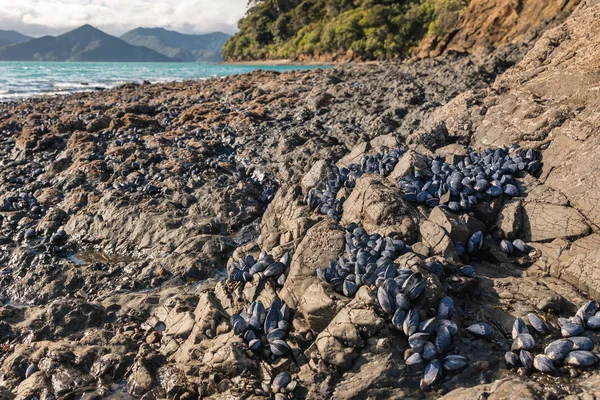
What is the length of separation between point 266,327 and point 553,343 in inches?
99.8

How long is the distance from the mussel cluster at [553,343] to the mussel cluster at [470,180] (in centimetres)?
186

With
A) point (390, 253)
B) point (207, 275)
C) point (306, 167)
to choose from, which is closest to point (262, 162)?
point (306, 167)

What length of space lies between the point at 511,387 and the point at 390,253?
5.73 ft

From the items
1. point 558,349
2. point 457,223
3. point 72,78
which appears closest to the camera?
point 558,349

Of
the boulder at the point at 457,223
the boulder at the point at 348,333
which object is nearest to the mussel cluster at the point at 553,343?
the boulder at the point at 348,333

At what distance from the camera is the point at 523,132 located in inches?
261

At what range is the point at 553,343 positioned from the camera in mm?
3291

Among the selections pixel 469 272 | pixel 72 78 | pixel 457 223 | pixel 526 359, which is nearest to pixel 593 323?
pixel 526 359

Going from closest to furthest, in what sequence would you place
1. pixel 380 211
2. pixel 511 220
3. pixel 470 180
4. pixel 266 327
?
pixel 266 327, pixel 511 220, pixel 380 211, pixel 470 180

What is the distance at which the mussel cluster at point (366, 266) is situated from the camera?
388cm

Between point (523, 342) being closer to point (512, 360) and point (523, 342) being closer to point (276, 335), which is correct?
point (512, 360)

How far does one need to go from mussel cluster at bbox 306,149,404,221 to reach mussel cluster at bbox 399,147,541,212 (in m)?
0.70

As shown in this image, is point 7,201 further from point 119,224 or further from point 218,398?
point 218,398

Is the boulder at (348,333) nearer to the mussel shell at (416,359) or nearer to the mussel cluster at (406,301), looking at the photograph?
the mussel cluster at (406,301)
